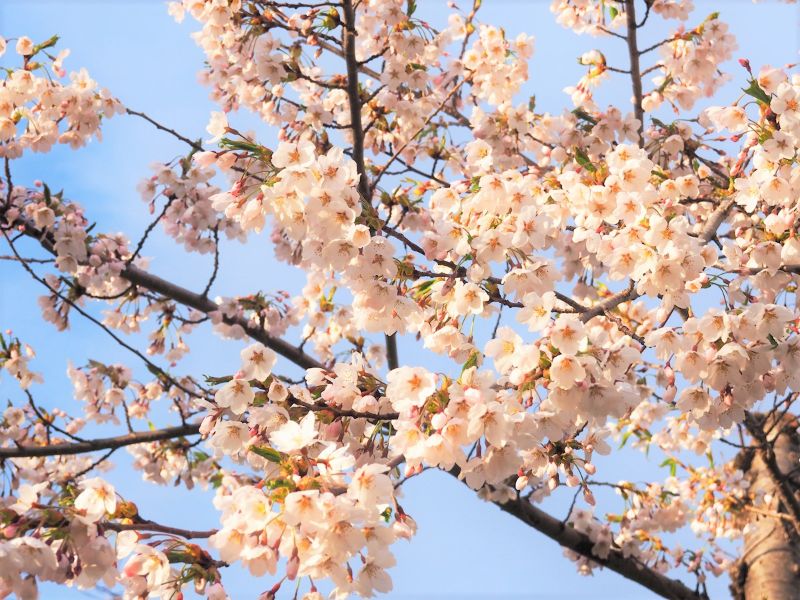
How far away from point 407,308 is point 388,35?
288cm

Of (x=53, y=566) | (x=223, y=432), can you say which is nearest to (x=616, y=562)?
(x=223, y=432)

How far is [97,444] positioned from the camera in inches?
175

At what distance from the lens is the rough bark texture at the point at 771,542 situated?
200 inches

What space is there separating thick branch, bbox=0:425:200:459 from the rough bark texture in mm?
3909

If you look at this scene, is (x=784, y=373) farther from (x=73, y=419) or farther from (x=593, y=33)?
(x=73, y=419)

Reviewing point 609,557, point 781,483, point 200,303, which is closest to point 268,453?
point 200,303

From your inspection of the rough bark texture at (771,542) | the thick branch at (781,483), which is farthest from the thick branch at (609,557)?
the thick branch at (781,483)

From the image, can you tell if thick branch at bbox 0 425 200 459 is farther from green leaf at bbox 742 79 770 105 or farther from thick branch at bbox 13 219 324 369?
green leaf at bbox 742 79 770 105

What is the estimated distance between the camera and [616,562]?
17.2ft

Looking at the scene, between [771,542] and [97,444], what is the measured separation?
16.0ft

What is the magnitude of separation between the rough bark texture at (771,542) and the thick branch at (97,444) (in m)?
3.91

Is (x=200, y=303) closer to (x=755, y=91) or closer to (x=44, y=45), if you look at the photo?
(x=44, y=45)

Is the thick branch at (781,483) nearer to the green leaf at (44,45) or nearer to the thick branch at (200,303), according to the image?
the thick branch at (200,303)

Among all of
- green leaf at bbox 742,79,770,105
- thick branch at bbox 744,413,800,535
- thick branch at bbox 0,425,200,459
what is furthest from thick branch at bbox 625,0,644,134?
thick branch at bbox 0,425,200,459
